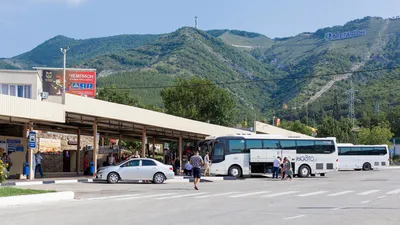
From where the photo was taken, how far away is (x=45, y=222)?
12508mm

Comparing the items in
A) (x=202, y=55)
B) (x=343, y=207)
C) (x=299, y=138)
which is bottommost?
(x=343, y=207)

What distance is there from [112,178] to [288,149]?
15.9 metres

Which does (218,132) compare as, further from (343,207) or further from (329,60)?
(329,60)

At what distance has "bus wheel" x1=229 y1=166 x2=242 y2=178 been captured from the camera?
38381 mm

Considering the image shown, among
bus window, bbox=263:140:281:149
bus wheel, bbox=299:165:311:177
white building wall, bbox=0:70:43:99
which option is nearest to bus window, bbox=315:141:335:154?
bus wheel, bbox=299:165:311:177

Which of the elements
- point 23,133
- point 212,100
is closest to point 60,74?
point 23,133

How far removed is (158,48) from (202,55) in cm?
1969

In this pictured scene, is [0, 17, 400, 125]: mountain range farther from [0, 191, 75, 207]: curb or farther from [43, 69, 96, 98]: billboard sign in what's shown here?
[0, 191, 75, 207]: curb

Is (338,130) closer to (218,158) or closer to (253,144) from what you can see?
(253,144)

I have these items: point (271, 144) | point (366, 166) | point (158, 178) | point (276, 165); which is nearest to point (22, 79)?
point (158, 178)

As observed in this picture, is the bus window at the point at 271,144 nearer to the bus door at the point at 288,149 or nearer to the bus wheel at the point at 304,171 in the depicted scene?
the bus door at the point at 288,149

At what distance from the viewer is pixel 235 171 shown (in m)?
38.6

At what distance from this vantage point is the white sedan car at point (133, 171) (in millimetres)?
30016

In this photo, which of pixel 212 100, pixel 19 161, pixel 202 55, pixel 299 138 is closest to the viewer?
pixel 19 161
